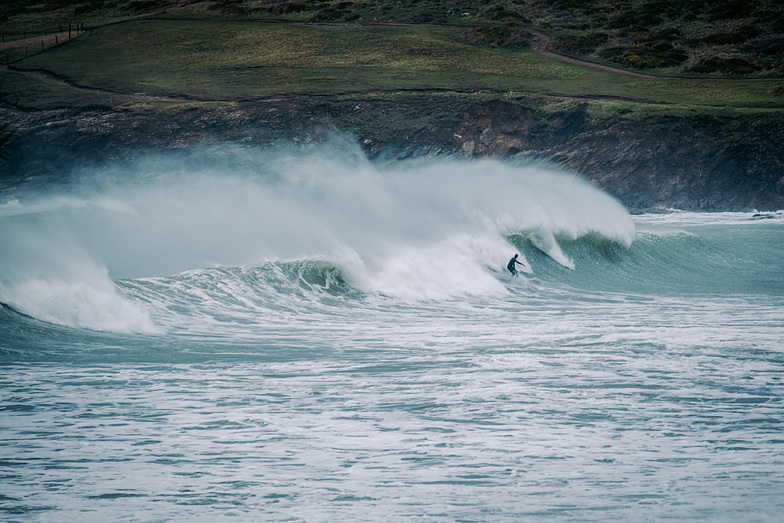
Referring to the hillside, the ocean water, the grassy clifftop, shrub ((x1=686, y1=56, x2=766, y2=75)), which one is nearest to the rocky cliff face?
the hillside

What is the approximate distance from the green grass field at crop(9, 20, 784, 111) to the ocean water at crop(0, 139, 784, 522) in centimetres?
4077

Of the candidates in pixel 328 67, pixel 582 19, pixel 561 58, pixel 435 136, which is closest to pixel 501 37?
pixel 561 58

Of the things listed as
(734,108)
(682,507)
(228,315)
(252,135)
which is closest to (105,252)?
(228,315)

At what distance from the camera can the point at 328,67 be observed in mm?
66625

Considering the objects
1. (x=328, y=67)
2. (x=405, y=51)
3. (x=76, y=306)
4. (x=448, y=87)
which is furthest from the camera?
(x=405, y=51)

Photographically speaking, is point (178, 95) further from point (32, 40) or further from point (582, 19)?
point (582, 19)

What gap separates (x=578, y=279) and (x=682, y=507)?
47.2 ft

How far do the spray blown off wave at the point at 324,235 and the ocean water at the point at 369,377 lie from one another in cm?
9

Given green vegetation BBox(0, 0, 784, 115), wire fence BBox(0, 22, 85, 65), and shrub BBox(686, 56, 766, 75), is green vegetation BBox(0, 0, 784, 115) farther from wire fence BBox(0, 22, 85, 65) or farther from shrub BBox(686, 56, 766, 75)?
wire fence BBox(0, 22, 85, 65)

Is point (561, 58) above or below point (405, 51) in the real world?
below

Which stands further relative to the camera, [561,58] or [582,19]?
[582,19]

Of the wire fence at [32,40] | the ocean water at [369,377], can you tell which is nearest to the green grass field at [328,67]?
the wire fence at [32,40]

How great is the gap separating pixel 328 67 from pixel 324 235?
1972 inches

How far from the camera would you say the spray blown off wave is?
41.8 ft
